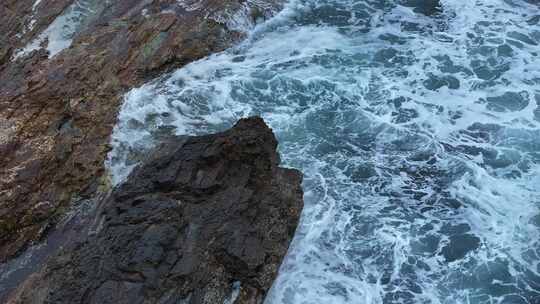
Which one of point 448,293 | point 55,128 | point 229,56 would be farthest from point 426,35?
point 55,128

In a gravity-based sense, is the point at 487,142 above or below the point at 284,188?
below

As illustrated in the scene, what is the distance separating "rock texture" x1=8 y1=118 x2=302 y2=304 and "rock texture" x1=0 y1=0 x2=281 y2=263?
1355 mm

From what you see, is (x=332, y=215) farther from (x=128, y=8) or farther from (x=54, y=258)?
(x=128, y=8)

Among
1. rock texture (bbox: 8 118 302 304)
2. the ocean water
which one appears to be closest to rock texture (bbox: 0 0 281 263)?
the ocean water

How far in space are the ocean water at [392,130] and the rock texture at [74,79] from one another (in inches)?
17.4

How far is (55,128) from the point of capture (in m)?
9.39

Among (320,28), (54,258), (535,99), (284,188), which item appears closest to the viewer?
(54,258)

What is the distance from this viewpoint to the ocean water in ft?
23.9

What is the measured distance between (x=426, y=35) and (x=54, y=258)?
9.24 meters

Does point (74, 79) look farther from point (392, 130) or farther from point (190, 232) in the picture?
point (392, 130)

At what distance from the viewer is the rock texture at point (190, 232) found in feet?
20.2

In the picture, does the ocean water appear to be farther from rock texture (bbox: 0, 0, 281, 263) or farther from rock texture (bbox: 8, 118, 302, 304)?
rock texture (bbox: 8, 118, 302, 304)

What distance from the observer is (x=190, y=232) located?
264 inches

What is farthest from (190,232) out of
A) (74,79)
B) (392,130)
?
(74,79)
